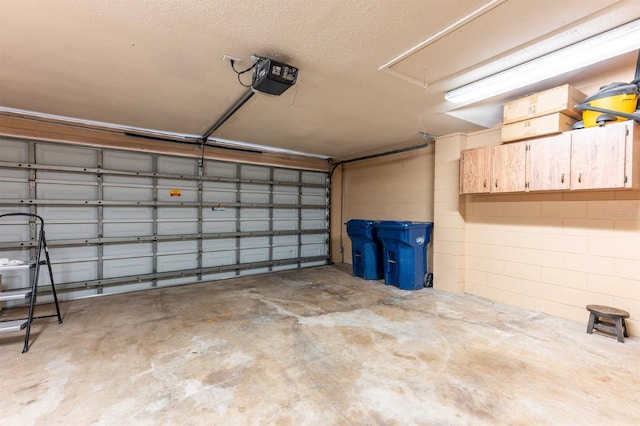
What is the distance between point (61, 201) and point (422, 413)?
205 inches

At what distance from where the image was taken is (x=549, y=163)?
3.13 metres

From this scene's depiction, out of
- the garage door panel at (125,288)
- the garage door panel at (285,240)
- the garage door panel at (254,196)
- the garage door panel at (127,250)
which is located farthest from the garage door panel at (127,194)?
the garage door panel at (285,240)

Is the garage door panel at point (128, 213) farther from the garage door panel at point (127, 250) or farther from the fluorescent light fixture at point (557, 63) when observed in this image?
the fluorescent light fixture at point (557, 63)

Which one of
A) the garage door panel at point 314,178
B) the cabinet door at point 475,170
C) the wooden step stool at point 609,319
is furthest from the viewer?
the garage door panel at point 314,178

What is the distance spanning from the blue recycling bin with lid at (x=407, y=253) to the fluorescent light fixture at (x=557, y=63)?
2.23 metres

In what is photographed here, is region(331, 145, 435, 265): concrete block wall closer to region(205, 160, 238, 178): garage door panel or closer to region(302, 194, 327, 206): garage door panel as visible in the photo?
region(302, 194, 327, 206): garage door panel

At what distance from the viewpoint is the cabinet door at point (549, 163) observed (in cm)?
301

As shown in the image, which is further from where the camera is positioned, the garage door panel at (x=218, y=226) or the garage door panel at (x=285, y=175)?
the garage door panel at (x=285, y=175)

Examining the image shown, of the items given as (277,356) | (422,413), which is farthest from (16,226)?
(422,413)

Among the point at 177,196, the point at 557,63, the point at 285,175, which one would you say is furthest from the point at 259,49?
the point at 285,175

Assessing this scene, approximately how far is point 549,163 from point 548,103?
63cm

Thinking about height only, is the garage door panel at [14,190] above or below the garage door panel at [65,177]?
below

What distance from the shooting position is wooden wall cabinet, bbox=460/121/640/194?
8.68 feet

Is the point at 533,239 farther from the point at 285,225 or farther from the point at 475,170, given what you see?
the point at 285,225
